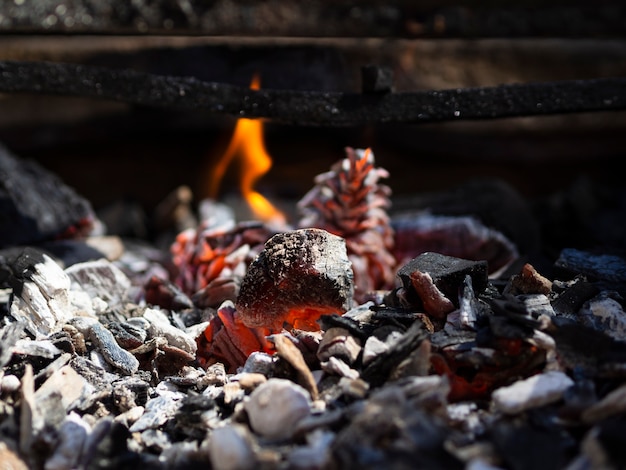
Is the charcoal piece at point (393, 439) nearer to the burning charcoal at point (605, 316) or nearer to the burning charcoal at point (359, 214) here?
the burning charcoal at point (605, 316)

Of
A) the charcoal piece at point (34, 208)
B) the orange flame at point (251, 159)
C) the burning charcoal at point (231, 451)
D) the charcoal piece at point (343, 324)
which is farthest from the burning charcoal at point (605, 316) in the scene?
the charcoal piece at point (34, 208)

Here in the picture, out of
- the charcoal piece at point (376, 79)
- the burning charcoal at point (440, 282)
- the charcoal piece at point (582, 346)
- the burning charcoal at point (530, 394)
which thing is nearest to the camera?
the burning charcoal at point (530, 394)

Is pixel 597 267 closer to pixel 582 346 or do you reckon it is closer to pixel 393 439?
pixel 582 346

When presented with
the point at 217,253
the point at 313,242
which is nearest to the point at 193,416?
the point at 313,242

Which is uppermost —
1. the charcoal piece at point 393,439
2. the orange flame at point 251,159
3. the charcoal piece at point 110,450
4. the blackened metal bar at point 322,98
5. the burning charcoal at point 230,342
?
the blackened metal bar at point 322,98

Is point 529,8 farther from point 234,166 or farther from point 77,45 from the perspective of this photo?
point 77,45

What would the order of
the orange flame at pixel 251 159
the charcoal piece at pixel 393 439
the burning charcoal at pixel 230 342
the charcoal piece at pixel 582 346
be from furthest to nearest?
the orange flame at pixel 251 159 < the burning charcoal at pixel 230 342 < the charcoal piece at pixel 582 346 < the charcoal piece at pixel 393 439

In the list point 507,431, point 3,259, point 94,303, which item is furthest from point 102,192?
point 507,431

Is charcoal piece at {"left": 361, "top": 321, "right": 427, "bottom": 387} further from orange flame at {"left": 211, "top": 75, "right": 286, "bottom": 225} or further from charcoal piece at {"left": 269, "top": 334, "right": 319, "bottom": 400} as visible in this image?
orange flame at {"left": 211, "top": 75, "right": 286, "bottom": 225}
